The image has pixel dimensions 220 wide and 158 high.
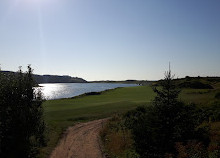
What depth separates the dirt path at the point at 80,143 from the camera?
63.6ft

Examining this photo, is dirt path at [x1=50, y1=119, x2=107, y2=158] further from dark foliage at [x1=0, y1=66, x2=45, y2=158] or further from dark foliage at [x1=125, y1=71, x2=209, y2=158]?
dark foliage at [x1=125, y1=71, x2=209, y2=158]

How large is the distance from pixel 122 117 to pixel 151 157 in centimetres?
1985

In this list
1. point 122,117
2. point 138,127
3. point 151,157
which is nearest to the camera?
point 151,157

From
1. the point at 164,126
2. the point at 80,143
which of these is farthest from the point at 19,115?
the point at 164,126

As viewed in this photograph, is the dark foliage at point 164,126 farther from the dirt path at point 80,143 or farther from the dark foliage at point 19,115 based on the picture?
the dark foliage at point 19,115

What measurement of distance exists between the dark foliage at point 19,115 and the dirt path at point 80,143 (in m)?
2.66

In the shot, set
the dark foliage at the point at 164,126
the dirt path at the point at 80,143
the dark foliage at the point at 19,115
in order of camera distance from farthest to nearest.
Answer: the dirt path at the point at 80,143 → the dark foliage at the point at 19,115 → the dark foliage at the point at 164,126

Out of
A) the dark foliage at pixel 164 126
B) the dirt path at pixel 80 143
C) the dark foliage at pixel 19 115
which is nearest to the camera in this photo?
the dark foliage at pixel 164 126

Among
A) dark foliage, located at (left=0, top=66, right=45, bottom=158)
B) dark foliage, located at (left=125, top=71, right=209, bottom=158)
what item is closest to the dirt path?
dark foliage, located at (left=0, top=66, right=45, bottom=158)

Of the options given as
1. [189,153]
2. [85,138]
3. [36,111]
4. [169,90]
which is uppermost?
[169,90]

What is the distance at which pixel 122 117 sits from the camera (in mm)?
35000

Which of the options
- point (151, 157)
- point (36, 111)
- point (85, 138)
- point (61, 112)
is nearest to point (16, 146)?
point (36, 111)

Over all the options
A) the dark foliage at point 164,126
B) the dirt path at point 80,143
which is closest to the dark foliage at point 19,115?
the dirt path at point 80,143

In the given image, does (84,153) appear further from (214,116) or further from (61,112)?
(61,112)
